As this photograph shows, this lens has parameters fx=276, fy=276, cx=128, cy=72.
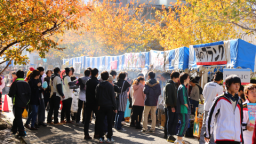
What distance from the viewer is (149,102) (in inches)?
363

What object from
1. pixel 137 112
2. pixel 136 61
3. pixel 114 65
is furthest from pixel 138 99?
pixel 114 65

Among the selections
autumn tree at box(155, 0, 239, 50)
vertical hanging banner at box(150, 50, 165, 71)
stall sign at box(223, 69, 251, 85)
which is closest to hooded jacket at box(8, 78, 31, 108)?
stall sign at box(223, 69, 251, 85)

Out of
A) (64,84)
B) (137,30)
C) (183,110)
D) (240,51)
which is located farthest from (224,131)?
(137,30)

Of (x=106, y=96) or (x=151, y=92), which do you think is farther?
(x=151, y=92)

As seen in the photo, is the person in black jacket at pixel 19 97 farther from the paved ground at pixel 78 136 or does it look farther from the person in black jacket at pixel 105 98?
the person in black jacket at pixel 105 98

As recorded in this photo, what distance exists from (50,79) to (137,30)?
24.0 meters

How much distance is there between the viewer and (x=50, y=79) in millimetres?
10094

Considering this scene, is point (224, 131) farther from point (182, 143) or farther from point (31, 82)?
point (31, 82)

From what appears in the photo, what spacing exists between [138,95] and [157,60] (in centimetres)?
341

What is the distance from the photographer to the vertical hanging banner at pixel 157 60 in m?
12.4

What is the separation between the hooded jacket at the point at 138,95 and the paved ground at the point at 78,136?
3.25 feet

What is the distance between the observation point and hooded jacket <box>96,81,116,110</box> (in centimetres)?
727

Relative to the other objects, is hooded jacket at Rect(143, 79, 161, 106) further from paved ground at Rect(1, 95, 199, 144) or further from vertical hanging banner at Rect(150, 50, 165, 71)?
vertical hanging banner at Rect(150, 50, 165, 71)

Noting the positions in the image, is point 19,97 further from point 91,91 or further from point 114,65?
point 114,65
